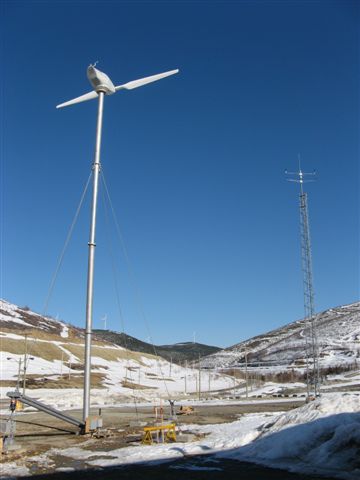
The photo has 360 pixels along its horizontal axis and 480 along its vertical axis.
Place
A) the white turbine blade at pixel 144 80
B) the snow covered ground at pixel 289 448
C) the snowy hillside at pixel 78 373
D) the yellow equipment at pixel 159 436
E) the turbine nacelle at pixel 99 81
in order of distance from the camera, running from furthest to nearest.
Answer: the snowy hillside at pixel 78 373
the white turbine blade at pixel 144 80
the turbine nacelle at pixel 99 81
the yellow equipment at pixel 159 436
the snow covered ground at pixel 289 448

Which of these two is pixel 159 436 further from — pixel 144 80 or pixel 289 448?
pixel 144 80

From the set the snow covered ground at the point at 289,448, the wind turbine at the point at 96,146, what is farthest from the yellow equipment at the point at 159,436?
the wind turbine at the point at 96,146

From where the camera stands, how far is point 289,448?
643 inches

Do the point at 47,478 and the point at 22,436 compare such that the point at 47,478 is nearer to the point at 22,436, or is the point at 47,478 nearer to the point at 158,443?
the point at 158,443

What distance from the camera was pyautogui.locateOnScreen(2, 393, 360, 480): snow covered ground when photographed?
1483 cm

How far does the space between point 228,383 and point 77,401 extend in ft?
305

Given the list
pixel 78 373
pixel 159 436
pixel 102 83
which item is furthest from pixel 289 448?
pixel 78 373

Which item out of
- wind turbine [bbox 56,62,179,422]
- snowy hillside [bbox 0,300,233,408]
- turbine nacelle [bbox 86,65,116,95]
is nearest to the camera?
wind turbine [bbox 56,62,179,422]

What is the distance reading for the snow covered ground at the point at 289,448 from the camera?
14.8 m

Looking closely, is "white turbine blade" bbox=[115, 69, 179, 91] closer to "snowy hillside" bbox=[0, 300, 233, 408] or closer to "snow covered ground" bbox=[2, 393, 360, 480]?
"snow covered ground" bbox=[2, 393, 360, 480]

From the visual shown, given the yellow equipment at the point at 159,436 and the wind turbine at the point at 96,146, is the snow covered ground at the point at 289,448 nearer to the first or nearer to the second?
the yellow equipment at the point at 159,436

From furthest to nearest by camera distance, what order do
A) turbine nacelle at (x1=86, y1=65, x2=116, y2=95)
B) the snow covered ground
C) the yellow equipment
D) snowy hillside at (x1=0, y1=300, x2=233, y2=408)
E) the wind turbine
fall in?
1. snowy hillside at (x1=0, y1=300, x2=233, y2=408)
2. turbine nacelle at (x1=86, y1=65, x2=116, y2=95)
3. the wind turbine
4. the yellow equipment
5. the snow covered ground

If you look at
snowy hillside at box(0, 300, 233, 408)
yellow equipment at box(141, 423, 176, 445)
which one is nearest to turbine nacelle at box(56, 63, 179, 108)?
yellow equipment at box(141, 423, 176, 445)

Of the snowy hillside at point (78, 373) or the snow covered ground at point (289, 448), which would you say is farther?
the snowy hillside at point (78, 373)
